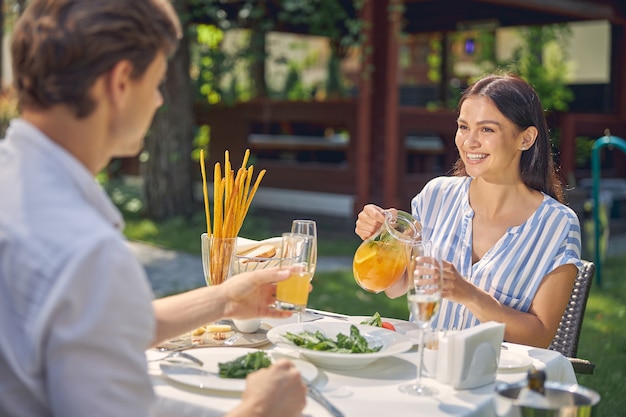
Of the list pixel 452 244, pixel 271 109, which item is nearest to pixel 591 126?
pixel 271 109

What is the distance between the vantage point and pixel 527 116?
2631 mm

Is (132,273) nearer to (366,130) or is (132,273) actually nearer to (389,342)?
(389,342)

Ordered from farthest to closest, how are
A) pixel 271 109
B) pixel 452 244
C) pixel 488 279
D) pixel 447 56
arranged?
pixel 447 56, pixel 271 109, pixel 452 244, pixel 488 279

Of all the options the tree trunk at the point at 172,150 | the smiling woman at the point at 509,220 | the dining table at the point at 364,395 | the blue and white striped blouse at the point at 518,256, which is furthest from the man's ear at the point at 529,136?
the tree trunk at the point at 172,150

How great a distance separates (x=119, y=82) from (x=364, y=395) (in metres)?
0.80

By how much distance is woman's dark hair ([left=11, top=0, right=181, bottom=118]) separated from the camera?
3.98 ft

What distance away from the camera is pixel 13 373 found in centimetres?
120

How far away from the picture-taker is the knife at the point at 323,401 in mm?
1561

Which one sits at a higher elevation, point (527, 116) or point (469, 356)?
point (527, 116)

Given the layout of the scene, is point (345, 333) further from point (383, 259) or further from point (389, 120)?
point (389, 120)

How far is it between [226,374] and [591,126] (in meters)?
9.84

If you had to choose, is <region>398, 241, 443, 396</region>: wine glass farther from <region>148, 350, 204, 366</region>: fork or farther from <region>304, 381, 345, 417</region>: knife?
<region>148, 350, 204, 366</region>: fork

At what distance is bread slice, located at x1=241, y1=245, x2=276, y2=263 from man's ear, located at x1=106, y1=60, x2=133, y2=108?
0.95 metres

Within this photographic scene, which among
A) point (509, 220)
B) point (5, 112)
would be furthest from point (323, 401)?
point (5, 112)
